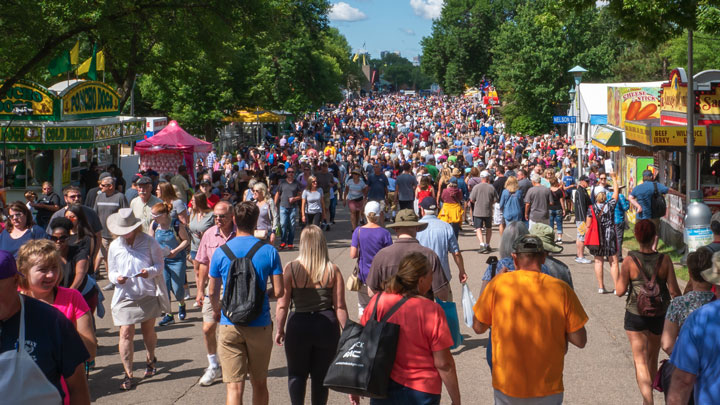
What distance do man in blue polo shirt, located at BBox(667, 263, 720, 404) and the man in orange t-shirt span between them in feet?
2.54

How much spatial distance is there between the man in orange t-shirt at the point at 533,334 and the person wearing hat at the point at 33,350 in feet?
7.43

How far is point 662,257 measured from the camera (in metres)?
6.77

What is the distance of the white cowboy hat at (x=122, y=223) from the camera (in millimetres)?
7629

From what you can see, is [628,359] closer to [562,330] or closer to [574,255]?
[562,330]

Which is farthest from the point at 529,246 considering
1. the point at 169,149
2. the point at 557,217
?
the point at 169,149

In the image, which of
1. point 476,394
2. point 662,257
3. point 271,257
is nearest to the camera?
point 271,257

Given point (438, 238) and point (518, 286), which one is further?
point (438, 238)

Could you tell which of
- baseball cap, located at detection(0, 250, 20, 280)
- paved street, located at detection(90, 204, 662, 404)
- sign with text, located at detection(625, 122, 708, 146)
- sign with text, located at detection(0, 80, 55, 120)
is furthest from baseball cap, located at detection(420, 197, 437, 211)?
sign with text, located at detection(0, 80, 55, 120)

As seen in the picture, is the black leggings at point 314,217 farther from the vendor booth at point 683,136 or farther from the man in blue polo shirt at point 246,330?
the man in blue polo shirt at point 246,330

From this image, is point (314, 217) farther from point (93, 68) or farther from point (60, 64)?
point (93, 68)

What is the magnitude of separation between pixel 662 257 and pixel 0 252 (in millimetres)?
4986

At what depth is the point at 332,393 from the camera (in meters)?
7.66

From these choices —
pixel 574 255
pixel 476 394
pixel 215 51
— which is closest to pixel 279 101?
pixel 215 51

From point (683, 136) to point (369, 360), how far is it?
45.4 ft
